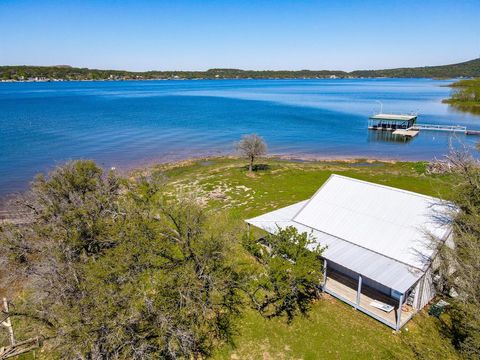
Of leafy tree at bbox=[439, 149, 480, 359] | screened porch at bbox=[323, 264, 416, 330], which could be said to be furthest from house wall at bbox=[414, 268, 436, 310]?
leafy tree at bbox=[439, 149, 480, 359]

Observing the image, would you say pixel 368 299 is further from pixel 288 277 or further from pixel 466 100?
pixel 466 100

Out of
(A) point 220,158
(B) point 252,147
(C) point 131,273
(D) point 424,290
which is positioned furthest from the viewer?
(A) point 220,158

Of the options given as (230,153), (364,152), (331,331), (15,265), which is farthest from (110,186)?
(364,152)

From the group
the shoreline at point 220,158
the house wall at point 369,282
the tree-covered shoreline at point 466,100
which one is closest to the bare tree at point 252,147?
the shoreline at point 220,158

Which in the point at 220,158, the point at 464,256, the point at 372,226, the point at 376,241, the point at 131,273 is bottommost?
the point at 220,158

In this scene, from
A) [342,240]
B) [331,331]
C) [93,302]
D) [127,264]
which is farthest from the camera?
[342,240]

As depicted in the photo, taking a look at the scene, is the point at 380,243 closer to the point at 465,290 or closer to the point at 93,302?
the point at 465,290

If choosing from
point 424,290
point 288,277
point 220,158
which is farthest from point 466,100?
point 288,277
